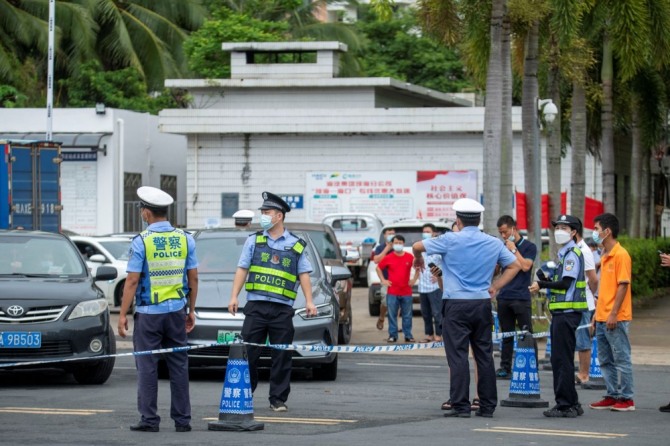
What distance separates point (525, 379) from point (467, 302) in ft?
4.54

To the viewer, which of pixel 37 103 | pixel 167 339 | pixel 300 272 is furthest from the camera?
pixel 37 103

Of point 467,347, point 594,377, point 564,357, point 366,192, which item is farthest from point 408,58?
point 467,347

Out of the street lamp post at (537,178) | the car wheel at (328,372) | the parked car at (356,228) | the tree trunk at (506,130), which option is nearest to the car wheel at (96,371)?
the car wheel at (328,372)

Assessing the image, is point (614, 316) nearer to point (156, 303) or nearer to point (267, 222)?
point (267, 222)

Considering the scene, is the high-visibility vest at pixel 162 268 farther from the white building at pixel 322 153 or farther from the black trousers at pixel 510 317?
the white building at pixel 322 153

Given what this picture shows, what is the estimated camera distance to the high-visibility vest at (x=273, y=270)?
1156 cm

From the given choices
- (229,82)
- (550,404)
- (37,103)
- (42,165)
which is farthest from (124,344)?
(37,103)

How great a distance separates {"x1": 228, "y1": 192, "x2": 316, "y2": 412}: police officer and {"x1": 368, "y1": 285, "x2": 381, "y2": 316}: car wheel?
44.9 ft

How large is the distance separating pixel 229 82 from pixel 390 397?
28983 mm

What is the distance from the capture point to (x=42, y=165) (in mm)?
25297

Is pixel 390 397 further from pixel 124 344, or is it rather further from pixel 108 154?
pixel 108 154

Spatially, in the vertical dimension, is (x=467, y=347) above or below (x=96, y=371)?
above

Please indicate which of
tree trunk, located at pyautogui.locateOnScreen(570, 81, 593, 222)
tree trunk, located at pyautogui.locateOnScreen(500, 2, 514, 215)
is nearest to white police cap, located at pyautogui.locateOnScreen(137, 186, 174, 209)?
tree trunk, located at pyautogui.locateOnScreen(500, 2, 514, 215)

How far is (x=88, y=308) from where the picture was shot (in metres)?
13.7
